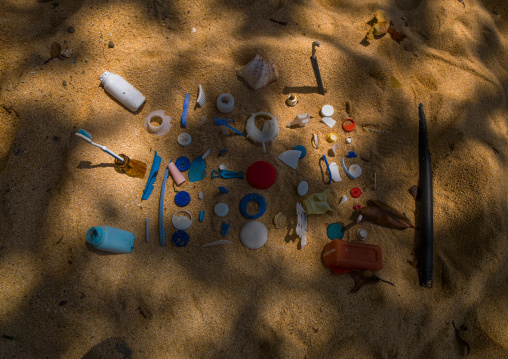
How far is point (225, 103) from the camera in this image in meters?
2.17

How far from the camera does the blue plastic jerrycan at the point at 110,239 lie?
60.6 inches

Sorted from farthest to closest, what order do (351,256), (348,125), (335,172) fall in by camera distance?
(348,125) → (335,172) → (351,256)

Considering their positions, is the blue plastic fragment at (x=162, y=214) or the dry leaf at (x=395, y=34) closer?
the blue plastic fragment at (x=162, y=214)

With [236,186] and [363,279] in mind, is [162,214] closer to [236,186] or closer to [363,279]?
[236,186]

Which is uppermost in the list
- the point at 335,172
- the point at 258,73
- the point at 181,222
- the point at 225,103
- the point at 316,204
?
the point at 258,73

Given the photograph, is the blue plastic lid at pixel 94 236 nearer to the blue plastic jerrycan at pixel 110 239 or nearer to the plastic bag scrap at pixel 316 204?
the blue plastic jerrycan at pixel 110 239

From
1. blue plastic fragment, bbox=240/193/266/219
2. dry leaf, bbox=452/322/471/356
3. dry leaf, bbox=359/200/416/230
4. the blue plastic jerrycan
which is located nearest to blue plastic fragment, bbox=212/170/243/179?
blue plastic fragment, bbox=240/193/266/219

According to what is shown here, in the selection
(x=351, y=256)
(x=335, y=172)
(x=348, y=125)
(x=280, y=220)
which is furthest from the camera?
(x=348, y=125)

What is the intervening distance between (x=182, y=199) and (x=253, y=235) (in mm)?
564

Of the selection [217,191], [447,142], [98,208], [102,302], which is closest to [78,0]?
[98,208]

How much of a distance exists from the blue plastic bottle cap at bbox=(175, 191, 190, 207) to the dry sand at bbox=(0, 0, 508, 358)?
8 centimetres

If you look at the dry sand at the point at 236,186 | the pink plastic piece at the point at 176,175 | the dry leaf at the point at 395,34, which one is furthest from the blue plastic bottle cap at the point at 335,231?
the dry leaf at the point at 395,34

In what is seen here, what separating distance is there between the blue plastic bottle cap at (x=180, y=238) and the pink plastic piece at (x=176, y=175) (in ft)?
1.19

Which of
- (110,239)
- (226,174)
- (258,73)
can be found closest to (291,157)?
(226,174)
